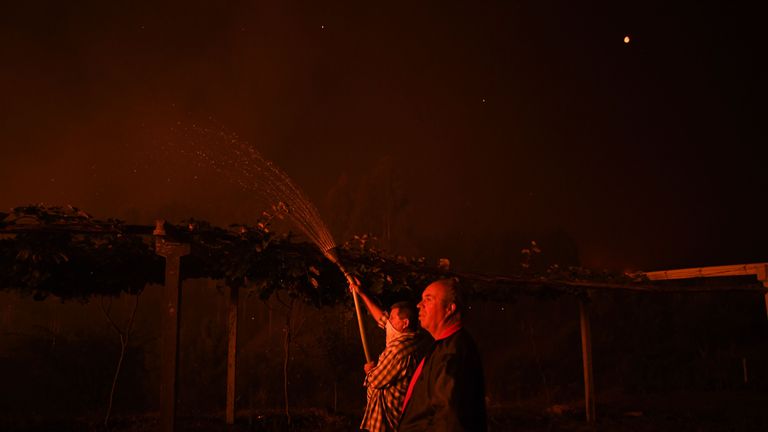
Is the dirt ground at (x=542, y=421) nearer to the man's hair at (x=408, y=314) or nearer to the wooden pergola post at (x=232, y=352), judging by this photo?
the wooden pergola post at (x=232, y=352)

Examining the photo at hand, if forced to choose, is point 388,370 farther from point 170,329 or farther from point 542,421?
point 542,421

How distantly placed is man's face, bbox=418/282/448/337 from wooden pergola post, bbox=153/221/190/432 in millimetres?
2748

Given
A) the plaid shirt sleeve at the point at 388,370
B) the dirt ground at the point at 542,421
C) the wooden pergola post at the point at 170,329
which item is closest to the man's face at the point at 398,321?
the plaid shirt sleeve at the point at 388,370

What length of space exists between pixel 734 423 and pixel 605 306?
15671 millimetres

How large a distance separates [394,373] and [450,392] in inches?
57.3

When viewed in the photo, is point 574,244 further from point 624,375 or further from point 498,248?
point 624,375

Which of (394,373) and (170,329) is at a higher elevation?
(170,329)

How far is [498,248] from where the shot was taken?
3575 cm

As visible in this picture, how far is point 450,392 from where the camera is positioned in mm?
2807

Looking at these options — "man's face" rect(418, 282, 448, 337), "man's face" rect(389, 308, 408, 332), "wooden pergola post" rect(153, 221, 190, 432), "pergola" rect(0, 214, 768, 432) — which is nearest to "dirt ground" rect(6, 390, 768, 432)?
"pergola" rect(0, 214, 768, 432)

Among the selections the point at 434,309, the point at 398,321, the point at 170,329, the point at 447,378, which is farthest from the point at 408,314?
the point at 170,329

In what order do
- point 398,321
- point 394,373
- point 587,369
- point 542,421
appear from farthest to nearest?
point 542,421 < point 587,369 < point 398,321 < point 394,373

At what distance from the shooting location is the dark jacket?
279 cm

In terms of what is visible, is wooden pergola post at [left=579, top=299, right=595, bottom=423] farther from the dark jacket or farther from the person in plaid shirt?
the dark jacket
